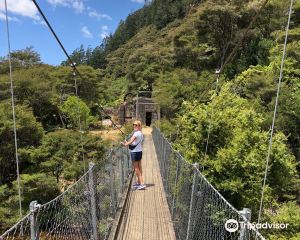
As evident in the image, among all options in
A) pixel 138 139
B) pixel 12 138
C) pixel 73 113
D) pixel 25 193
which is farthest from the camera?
pixel 73 113

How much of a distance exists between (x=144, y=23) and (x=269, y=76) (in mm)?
51433

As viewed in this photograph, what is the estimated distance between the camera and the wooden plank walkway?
3.91 meters

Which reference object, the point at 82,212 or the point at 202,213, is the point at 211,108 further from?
the point at 82,212

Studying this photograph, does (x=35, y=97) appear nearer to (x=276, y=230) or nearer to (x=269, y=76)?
(x=269, y=76)

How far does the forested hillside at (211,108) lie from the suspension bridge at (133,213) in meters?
1.67

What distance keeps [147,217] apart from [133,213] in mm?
260

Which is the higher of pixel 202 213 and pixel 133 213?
pixel 202 213

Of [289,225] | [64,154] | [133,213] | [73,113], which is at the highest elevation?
[73,113]

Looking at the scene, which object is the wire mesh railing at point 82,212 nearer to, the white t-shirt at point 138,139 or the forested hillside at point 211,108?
the white t-shirt at point 138,139

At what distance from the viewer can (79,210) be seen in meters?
2.76

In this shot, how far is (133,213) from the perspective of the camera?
15.4 feet

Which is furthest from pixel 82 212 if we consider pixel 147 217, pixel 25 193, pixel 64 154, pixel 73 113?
pixel 73 113

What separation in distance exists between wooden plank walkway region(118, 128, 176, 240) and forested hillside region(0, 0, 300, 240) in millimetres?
1343

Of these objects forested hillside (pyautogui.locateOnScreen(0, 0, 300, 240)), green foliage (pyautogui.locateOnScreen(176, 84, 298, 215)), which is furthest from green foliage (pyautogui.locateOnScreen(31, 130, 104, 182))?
green foliage (pyautogui.locateOnScreen(176, 84, 298, 215))
